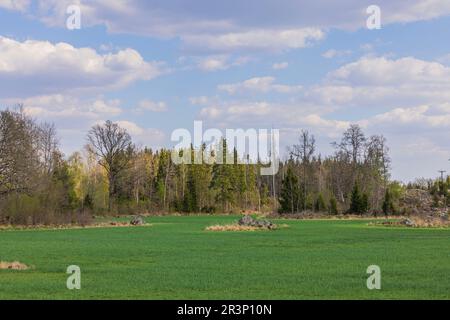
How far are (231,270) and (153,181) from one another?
9466 cm

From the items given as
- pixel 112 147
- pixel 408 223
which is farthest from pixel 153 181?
pixel 408 223

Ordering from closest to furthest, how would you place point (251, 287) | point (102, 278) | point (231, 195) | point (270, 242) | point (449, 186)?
point (251, 287), point (102, 278), point (270, 242), point (449, 186), point (231, 195)

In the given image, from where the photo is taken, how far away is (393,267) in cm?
2064

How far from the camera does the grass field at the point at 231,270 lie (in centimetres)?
1523

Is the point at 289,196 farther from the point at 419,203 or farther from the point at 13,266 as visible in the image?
the point at 13,266

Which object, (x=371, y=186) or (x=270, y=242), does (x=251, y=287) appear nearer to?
(x=270, y=242)

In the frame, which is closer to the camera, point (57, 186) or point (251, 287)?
point (251, 287)

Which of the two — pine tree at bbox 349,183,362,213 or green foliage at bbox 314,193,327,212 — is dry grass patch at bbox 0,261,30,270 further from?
green foliage at bbox 314,193,327,212

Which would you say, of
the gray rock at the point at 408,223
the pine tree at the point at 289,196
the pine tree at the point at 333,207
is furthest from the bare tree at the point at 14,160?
the pine tree at the point at 333,207

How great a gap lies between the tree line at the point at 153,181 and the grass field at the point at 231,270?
1117 inches

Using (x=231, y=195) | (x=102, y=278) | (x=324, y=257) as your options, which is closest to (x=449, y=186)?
(x=231, y=195)

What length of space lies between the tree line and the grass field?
28362 millimetres
